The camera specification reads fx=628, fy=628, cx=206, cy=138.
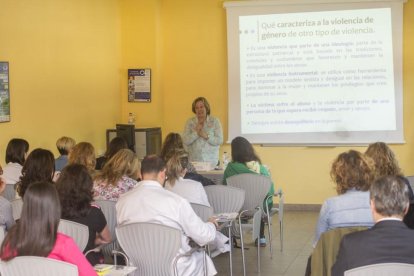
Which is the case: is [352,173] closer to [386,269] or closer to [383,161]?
[383,161]

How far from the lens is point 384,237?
8.86 ft

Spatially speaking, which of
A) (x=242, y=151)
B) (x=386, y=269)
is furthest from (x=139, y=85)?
(x=386, y=269)

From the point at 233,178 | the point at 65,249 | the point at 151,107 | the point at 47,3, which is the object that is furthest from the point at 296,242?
the point at 65,249

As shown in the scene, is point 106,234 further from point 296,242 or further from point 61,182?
point 296,242

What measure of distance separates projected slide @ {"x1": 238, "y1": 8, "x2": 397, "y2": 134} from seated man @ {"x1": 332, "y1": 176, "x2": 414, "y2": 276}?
5619mm

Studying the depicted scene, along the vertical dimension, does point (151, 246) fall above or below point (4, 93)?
below

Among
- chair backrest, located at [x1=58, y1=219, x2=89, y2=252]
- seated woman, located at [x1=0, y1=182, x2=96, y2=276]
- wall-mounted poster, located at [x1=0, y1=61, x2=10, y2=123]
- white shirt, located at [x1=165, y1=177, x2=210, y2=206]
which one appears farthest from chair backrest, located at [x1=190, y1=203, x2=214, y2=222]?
wall-mounted poster, located at [x1=0, y1=61, x2=10, y2=123]

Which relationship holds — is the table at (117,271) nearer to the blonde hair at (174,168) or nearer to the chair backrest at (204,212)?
the chair backrest at (204,212)

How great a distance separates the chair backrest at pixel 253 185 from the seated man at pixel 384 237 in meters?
2.92

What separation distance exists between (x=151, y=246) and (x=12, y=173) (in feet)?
7.82

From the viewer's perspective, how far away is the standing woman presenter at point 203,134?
7.48 meters

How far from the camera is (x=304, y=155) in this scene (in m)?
8.64

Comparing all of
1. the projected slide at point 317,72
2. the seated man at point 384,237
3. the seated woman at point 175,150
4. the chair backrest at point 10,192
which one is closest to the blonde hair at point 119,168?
the seated woman at point 175,150

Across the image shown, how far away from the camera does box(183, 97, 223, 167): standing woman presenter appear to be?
7484mm
